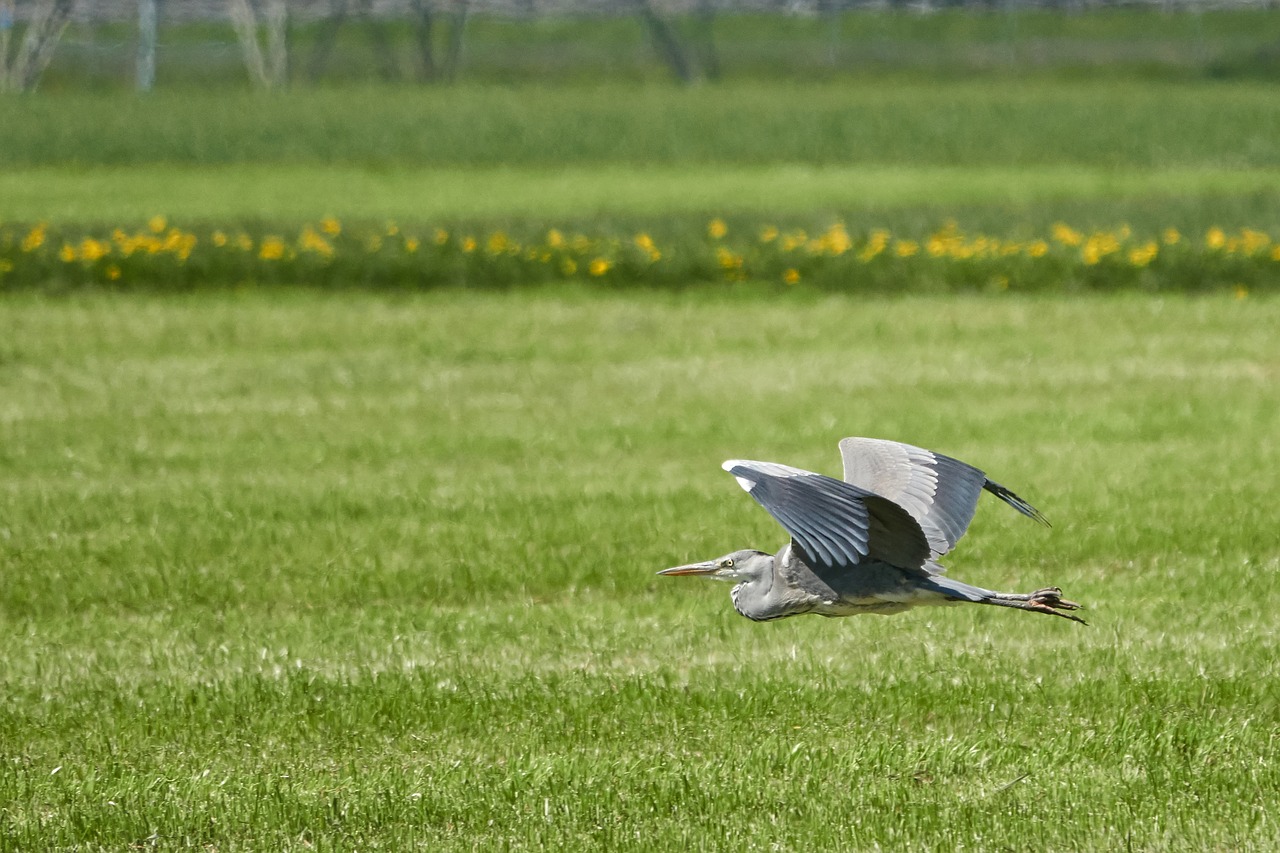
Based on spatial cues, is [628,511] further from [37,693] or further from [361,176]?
[361,176]

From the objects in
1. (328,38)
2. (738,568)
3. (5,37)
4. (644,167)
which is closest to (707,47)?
(328,38)

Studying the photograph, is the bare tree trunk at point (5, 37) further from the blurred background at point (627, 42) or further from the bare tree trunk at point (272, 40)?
the bare tree trunk at point (272, 40)

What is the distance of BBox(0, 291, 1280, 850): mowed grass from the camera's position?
539cm

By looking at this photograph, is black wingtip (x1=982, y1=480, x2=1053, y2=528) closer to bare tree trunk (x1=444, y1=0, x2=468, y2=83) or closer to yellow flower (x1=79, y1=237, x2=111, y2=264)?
yellow flower (x1=79, y1=237, x2=111, y2=264)

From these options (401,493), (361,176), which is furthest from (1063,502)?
(361,176)

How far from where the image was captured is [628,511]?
29.0 ft

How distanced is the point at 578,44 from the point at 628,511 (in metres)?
37.0

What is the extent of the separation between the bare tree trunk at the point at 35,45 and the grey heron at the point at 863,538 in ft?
112

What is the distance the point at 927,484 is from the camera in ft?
16.7

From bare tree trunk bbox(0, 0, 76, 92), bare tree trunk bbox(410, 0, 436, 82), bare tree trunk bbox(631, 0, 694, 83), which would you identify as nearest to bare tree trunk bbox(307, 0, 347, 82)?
bare tree trunk bbox(410, 0, 436, 82)

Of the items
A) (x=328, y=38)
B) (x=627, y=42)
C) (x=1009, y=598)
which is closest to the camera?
(x=1009, y=598)

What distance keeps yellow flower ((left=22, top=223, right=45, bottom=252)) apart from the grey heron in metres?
12.3

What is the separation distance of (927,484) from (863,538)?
63cm

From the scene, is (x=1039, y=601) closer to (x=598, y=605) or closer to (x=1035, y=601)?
(x=1035, y=601)
